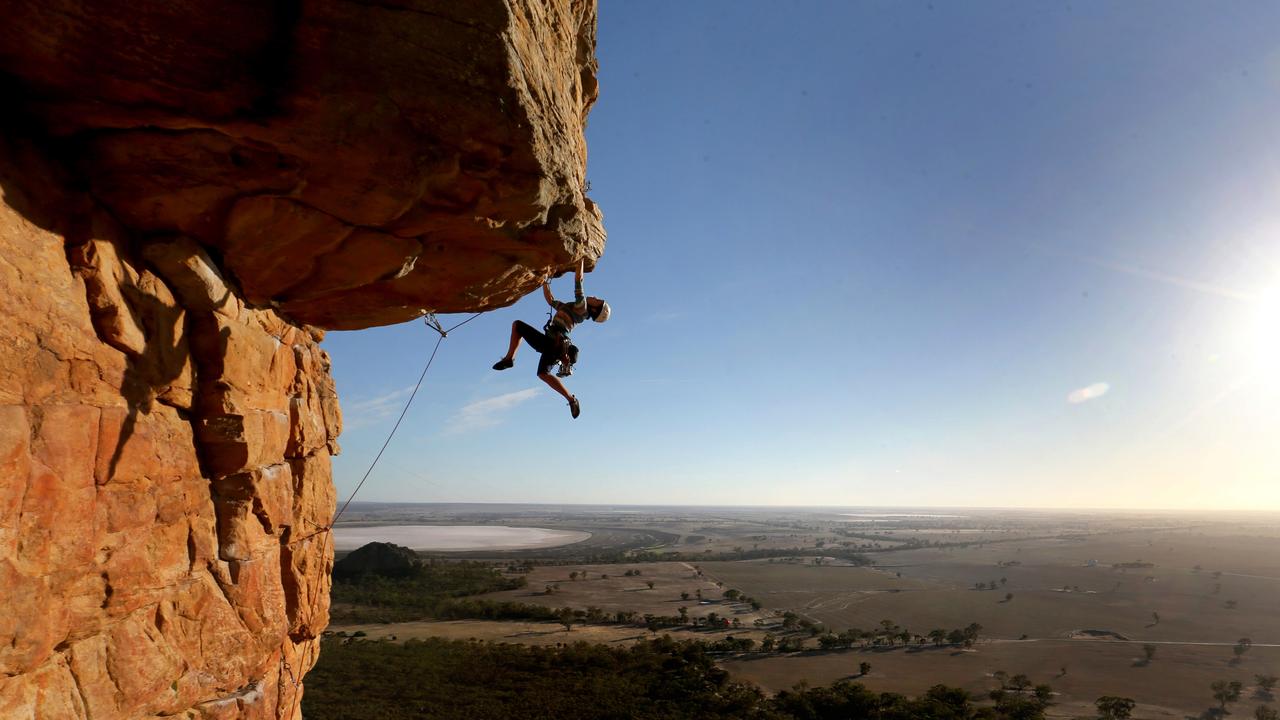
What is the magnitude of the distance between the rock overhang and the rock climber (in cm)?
187

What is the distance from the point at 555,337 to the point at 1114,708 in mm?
36779

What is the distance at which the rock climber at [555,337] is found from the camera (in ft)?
26.1

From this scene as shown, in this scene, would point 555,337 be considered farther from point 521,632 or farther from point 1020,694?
point 521,632

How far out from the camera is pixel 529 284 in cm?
738

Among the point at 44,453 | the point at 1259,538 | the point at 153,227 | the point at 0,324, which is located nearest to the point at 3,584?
the point at 44,453

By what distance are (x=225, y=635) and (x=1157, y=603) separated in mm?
86777

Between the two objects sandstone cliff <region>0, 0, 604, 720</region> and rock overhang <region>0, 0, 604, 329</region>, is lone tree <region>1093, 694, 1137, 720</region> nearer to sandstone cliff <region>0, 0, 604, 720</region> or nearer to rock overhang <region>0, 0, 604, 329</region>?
sandstone cliff <region>0, 0, 604, 720</region>

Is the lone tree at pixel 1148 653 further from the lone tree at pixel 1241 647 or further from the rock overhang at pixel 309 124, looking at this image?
the rock overhang at pixel 309 124

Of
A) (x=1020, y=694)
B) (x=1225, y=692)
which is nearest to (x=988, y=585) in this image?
(x=1225, y=692)

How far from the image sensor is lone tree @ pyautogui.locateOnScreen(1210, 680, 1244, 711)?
33.4 meters

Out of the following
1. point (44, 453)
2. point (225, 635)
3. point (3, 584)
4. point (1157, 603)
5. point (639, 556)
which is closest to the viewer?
point (3, 584)

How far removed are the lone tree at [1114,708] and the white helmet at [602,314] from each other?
115ft

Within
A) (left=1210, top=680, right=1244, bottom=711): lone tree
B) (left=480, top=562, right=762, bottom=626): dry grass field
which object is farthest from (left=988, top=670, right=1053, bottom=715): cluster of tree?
(left=480, top=562, right=762, bottom=626): dry grass field

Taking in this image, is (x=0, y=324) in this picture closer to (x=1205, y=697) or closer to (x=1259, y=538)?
(x=1205, y=697)
